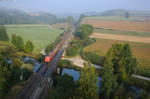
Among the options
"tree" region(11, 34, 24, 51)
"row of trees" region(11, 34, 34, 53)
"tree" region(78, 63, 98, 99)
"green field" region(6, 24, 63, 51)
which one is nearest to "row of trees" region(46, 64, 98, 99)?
"tree" region(78, 63, 98, 99)

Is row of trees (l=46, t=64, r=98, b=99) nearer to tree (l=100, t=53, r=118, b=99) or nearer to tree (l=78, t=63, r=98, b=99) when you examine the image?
tree (l=78, t=63, r=98, b=99)

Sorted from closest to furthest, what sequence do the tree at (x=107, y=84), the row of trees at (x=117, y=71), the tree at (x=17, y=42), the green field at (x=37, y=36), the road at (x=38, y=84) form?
the road at (x=38, y=84) → the tree at (x=107, y=84) → the row of trees at (x=117, y=71) → the tree at (x=17, y=42) → the green field at (x=37, y=36)

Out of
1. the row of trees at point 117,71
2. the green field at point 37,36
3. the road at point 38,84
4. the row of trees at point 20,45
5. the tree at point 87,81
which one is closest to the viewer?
the tree at point 87,81

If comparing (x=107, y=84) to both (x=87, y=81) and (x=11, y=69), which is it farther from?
(x=11, y=69)

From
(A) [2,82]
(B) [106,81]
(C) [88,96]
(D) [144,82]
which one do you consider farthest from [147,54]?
(A) [2,82]

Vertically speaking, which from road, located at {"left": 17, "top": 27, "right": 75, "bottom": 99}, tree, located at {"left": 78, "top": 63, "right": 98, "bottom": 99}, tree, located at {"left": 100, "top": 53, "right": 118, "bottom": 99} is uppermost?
tree, located at {"left": 78, "top": 63, "right": 98, "bottom": 99}

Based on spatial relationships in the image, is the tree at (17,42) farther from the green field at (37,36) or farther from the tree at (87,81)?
the tree at (87,81)

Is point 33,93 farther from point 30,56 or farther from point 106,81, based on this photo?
point 30,56

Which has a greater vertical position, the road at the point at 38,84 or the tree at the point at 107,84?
the tree at the point at 107,84

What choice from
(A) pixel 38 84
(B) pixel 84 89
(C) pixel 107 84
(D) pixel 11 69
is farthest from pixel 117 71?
(D) pixel 11 69

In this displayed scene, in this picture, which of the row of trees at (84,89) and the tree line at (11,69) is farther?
the tree line at (11,69)

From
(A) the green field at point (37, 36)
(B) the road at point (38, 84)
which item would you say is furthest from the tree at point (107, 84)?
(A) the green field at point (37, 36)

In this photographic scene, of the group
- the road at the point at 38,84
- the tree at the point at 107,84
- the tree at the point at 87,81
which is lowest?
the road at the point at 38,84
